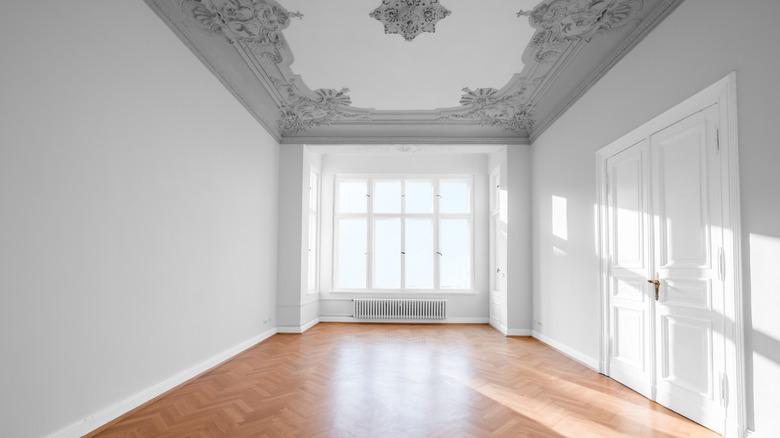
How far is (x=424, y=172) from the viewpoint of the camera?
807 centimetres

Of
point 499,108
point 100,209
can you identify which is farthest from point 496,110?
point 100,209

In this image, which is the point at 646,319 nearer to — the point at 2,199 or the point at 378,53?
the point at 378,53

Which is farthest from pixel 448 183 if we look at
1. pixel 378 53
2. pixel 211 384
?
pixel 211 384

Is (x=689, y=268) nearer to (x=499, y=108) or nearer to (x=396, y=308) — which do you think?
(x=499, y=108)

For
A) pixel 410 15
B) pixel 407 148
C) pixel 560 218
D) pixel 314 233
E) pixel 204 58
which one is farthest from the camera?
pixel 314 233

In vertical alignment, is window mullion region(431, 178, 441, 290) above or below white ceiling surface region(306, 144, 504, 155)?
below

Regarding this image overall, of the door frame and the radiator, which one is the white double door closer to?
the door frame

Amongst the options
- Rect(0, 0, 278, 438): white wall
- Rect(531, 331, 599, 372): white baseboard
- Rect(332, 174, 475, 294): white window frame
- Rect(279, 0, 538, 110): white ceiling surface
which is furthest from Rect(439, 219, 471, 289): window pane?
Rect(0, 0, 278, 438): white wall

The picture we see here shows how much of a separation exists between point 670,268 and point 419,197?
523cm

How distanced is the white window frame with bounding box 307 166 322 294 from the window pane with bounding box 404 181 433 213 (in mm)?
1732

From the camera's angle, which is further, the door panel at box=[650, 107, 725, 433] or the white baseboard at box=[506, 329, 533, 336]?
the white baseboard at box=[506, 329, 533, 336]

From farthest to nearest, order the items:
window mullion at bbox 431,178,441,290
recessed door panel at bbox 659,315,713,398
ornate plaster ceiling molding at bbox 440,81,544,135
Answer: window mullion at bbox 431,178,441,290 → ornate plaster ceiling molding at bbox 440,81,544,135 → recessed door panel at bbox 659,315,713,398

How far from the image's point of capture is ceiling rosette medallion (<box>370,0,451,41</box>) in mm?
3496

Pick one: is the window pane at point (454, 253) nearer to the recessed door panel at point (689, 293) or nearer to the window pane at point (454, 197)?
the window pane at point (454, 197)
